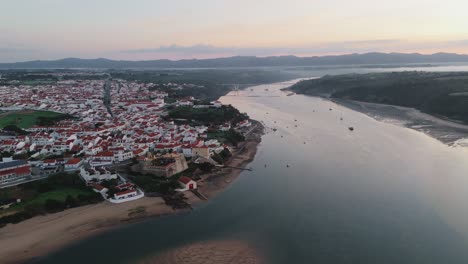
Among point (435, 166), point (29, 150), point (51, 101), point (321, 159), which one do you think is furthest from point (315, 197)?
point (51, 101)

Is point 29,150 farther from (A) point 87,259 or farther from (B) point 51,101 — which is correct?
(B) point 51,101

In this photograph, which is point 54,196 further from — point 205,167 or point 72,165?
point 205,167

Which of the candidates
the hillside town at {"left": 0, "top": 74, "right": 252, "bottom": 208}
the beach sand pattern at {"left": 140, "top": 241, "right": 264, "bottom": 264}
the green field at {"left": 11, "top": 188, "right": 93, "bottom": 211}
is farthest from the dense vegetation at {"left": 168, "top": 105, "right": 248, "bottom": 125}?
the beach sand pattern at {"left": 140, "top": 241, "right": 264, "bottom": 264}

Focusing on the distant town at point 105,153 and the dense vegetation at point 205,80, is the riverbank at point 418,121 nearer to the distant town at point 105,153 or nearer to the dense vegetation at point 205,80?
the distant town at point 105,153

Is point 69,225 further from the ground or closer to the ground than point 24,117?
closer to the ground

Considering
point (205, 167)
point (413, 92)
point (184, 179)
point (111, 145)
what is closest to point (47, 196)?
point (184, 179)
